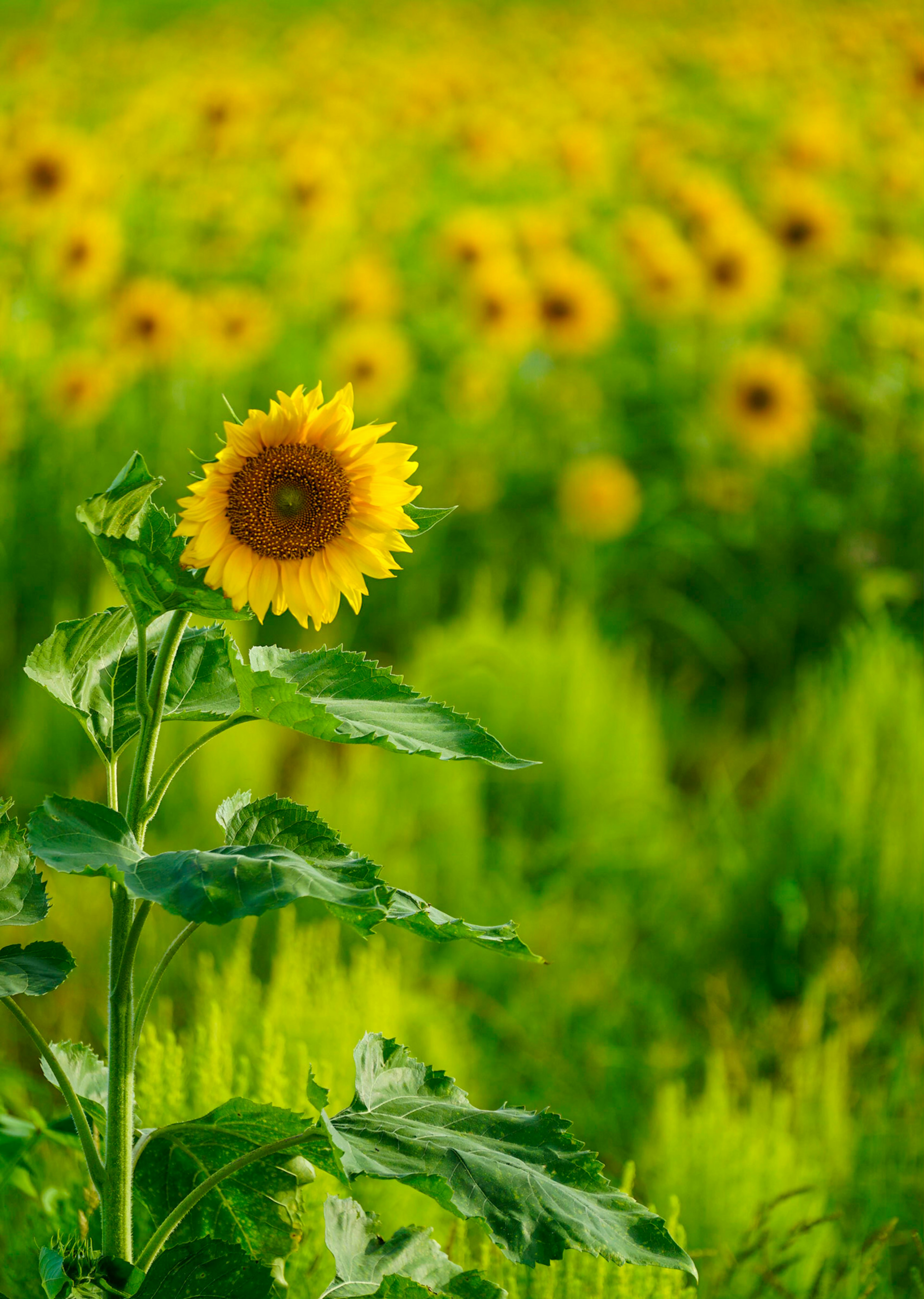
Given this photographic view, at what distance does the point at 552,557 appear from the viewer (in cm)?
311

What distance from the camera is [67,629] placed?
64 centimetres

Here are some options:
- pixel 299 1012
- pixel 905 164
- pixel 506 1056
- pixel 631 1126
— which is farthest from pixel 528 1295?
pixel 905 164

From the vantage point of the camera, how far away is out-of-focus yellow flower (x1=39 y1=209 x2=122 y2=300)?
2902mm

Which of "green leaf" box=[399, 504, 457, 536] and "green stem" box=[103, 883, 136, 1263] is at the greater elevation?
"green leaf" box=[399, 504, 457, 536]

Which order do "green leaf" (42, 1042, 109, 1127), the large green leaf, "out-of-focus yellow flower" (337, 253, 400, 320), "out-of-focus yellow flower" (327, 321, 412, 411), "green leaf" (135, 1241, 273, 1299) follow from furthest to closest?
"out-of-focus yellow flower" (337, 253, 400, 320) < "out-of-focus yellow flower" (327, 321, 412, 411) < "green leaf" (42, 1042, 109, 1127) < "green leaf" (135, 1241, 273, 1299) < the large green leaf

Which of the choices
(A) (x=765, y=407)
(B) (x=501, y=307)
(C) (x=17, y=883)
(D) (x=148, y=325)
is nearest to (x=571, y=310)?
(B) (x=501, y=307)

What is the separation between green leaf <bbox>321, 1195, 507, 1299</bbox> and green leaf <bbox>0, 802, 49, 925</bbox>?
0.66ft

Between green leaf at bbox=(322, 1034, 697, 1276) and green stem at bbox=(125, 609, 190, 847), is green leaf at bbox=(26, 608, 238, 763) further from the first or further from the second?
green leaf at bbox=(322, 1034, 697, 1276)

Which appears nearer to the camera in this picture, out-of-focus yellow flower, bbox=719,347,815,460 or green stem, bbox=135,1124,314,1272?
green stem, bbox=135,1124,314,1272

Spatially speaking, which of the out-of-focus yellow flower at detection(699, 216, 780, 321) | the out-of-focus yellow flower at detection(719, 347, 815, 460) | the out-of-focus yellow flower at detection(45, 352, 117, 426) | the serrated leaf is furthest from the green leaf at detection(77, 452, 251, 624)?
the out-of-focus yellow flower at detection(699, 216, 780, 321)

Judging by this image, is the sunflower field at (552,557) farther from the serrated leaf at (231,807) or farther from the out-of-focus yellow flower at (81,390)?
the serrated leaf at (231,807)

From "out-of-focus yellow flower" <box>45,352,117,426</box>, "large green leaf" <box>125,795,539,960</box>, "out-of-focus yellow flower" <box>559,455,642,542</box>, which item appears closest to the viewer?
"large green leaf" <box>125,795,539,960</box>

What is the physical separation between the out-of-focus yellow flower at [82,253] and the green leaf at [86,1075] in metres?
2.49

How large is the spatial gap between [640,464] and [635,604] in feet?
1.72
